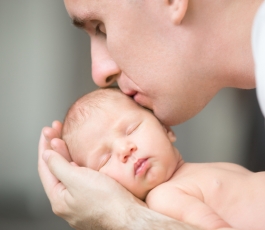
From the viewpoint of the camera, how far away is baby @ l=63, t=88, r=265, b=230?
1.01 metres

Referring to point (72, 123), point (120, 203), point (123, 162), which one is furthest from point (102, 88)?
point (120, 203)

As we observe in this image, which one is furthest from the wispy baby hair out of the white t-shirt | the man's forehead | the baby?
the white t-shirt

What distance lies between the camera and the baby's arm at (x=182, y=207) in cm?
94

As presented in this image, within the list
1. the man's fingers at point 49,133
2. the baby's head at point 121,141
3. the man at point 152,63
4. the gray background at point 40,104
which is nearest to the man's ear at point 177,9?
the man at point 152,63

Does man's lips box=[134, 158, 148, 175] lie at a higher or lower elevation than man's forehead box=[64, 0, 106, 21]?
lower

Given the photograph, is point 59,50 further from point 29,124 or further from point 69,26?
point 29,124

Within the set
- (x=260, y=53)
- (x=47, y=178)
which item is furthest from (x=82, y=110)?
(x=260, y=53)

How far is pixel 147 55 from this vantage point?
112 cm

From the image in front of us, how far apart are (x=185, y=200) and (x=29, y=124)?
0.98 m

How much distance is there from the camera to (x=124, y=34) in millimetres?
1099

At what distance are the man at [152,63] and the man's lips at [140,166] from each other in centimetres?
6

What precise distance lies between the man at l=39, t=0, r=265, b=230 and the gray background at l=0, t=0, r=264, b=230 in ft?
2.01

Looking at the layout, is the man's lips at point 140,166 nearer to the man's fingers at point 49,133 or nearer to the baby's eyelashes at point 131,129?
the baby's eyelashes at point 131,129

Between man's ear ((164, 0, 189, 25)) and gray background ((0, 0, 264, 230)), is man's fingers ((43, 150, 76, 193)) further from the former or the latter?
gray background ((0, 0, 264, 230))
